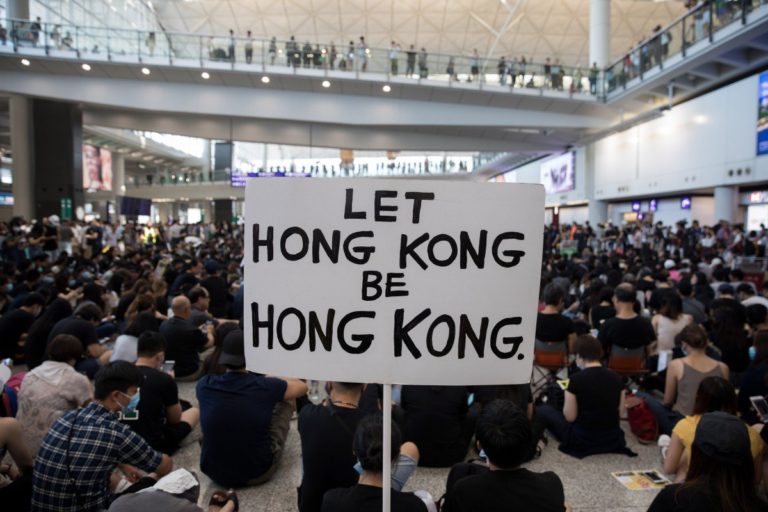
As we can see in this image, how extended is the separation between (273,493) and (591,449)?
287 centimetres

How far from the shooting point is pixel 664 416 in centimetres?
488

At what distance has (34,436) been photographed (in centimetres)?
382

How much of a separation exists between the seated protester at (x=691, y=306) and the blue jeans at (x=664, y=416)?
2549mm

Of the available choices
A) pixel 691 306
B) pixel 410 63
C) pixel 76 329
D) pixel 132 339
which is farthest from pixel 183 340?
pixel 410 63

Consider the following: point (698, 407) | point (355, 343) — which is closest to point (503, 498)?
point (355, 343)

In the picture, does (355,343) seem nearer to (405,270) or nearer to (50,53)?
(405,270)

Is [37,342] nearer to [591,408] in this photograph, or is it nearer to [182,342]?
[182,342]

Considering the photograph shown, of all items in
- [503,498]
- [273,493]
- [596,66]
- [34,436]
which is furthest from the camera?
[596,66]

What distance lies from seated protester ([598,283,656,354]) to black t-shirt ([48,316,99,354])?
607 cm

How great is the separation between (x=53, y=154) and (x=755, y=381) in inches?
1088

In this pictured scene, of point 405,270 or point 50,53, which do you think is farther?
point 50,53

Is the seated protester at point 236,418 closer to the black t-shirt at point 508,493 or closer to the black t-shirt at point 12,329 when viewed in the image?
the black t-shirt at point 508,493

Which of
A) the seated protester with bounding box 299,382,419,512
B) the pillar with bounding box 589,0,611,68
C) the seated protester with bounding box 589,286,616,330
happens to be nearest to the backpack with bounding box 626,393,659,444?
the seated protester with bounding box 589,286,616,330

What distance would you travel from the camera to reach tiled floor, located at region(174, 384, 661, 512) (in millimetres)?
3869
